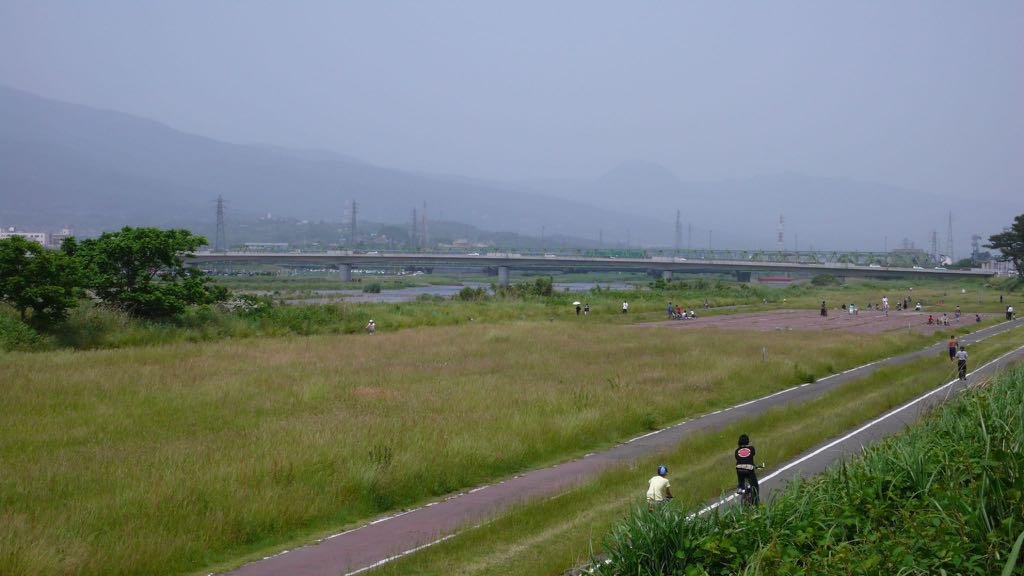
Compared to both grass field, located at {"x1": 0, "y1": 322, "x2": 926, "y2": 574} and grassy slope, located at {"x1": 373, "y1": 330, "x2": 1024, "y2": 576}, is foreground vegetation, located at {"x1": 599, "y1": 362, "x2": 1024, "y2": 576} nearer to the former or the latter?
grassy slope, located at {"x1": 373, "y1": 330, "x2": 1024, "y2": 576}

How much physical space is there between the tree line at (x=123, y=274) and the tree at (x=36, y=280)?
1.6 inches

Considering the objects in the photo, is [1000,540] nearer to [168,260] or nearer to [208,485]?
[208,485]

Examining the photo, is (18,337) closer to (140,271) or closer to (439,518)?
(140,271)

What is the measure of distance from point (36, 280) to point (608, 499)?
3204cm

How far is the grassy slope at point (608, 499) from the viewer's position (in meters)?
13.2

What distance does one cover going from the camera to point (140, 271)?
47688mm

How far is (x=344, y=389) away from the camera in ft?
93.8

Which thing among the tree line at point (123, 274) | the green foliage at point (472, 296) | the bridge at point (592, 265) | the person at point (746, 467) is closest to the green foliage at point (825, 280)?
the bridge at point (592, 265)

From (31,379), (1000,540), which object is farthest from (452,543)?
(31,379)

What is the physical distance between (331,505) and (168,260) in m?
35.3

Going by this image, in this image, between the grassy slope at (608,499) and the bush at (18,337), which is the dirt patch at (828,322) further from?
the bush at (18,337)

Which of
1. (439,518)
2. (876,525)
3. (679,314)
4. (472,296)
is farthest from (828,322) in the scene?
(876,525)

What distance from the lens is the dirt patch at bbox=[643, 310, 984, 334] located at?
64188 mm

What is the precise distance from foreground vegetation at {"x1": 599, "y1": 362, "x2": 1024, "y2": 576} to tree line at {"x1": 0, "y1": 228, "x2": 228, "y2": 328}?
3652 cm
